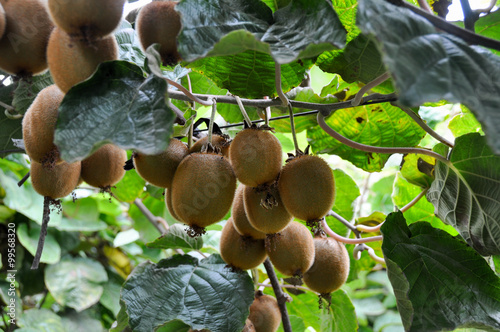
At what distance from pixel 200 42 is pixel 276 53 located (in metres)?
0.10

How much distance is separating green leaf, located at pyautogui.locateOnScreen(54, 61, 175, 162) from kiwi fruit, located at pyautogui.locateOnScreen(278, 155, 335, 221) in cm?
24

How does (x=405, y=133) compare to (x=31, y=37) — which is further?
(x=405, y=133)

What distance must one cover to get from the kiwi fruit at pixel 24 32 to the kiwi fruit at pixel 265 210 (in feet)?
1.31

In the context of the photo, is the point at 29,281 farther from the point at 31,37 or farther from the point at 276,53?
the point at 276,53

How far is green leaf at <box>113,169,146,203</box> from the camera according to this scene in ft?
4.25

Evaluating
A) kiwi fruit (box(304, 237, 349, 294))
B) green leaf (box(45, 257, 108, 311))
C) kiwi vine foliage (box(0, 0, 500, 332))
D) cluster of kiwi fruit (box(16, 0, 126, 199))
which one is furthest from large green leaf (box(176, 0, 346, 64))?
green leaf (box(45, 257, 108, 311))

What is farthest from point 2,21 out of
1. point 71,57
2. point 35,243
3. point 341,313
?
point 35,243

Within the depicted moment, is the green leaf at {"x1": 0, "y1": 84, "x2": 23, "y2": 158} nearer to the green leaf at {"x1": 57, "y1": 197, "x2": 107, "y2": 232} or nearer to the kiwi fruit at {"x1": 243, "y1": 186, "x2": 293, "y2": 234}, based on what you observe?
the kiwi fruit at {"x1": 243, "y1": 186, "x2": 293, "y2": 234}

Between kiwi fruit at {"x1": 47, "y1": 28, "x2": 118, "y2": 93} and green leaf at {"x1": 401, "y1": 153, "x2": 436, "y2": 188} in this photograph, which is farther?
green leaf at {"x1": 401, "y1": 153, "x2": 436, "y2": 188}

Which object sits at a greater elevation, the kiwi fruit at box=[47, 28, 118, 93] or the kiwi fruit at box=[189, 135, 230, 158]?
the kiwi fruit at box=[47, 28, 118, 93]

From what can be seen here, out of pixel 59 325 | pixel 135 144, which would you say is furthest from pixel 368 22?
pixel 59 325

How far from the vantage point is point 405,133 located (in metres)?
1.06

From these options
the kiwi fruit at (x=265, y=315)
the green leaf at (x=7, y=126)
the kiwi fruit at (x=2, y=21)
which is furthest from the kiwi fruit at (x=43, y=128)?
the kiwi fruit at (x=265, y=315)

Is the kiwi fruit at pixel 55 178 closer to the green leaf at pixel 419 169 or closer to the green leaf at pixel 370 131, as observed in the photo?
the green leaf at pixel 370 131
